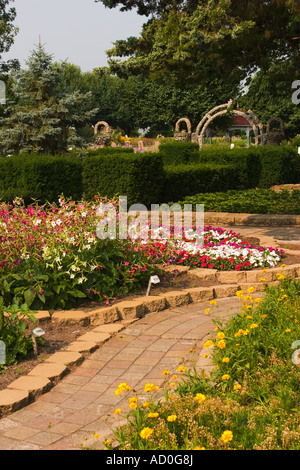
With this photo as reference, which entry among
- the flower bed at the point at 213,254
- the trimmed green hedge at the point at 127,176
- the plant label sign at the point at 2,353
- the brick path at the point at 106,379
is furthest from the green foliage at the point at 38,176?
the plant label sign at the point at 2,353

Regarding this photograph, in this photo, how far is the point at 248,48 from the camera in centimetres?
866

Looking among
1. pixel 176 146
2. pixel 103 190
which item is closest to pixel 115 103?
pixel 176 146

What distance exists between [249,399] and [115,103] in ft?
184

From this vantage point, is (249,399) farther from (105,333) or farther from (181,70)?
(181,70)

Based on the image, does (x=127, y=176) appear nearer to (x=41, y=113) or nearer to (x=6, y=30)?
(x=41, y=113)

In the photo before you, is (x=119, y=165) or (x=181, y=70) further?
(x=119, y=165)

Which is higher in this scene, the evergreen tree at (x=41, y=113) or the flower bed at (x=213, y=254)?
the evergreen tree at (x=41, y=113)

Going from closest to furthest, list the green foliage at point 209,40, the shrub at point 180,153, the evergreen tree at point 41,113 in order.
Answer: the green foliage at point 209,40 < the evergreen tree at point 41,113 < the shrub at point 180,153

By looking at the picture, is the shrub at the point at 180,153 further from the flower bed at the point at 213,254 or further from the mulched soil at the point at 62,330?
the mulched soil at the point at 62,330

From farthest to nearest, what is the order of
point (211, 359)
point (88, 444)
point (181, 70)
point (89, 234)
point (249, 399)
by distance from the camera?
point (181, 70) → point (89, 234) → point (211, 359) → point (249, 399) → point (88, 444)

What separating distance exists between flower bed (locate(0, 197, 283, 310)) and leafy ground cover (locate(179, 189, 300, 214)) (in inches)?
178

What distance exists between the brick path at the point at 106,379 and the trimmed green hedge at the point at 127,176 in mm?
6043

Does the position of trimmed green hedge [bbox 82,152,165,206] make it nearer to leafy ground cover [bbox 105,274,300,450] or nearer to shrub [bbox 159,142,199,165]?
shrub [bbox 159,142,199,165]

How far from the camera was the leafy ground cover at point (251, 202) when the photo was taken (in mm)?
11055
